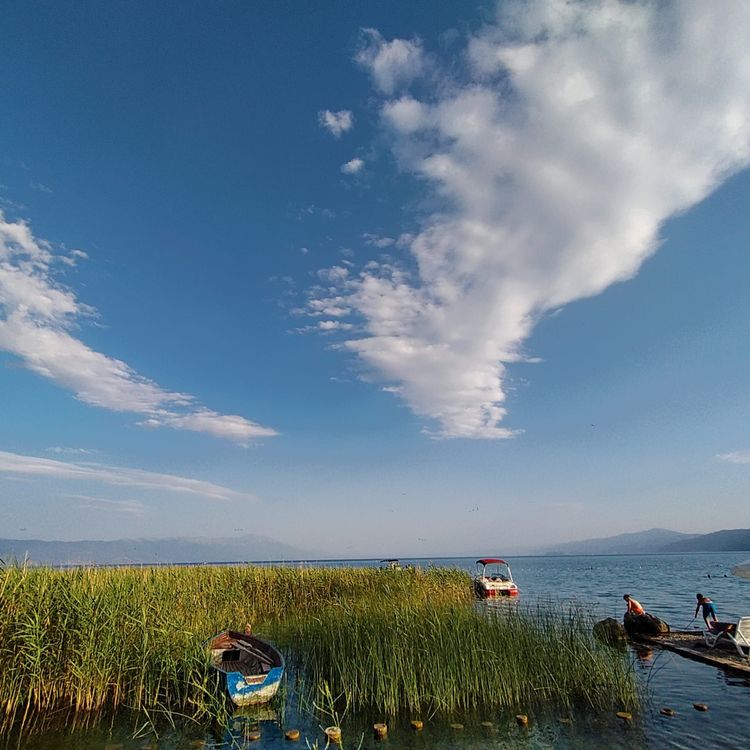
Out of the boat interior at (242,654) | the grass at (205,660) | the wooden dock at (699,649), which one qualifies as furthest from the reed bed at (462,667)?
the wooden dock at (699,649)

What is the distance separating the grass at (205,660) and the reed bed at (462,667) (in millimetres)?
23

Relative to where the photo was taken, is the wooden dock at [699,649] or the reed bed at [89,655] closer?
the reed bed at [89,655]

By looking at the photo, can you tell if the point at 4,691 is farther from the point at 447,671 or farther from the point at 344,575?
the point at 344,575

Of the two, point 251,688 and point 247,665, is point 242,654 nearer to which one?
point 247,665

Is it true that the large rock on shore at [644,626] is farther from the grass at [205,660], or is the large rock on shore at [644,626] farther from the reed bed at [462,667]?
the reed bed at [462,667]

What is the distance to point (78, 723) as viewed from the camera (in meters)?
8.87

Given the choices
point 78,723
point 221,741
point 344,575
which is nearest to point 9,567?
point 78,723

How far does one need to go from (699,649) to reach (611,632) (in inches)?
95.7

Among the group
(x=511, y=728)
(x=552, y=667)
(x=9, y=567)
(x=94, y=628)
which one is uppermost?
(x=9, y=567)

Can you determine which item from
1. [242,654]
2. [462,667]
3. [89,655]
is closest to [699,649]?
[462,667]

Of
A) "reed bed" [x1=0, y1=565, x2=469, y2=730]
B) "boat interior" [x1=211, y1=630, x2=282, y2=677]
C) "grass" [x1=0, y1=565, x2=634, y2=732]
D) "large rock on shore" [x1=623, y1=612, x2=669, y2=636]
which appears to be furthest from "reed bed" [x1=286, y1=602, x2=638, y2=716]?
"large rock on shore" [x1=623, y1=612, x2=669, y2=636]

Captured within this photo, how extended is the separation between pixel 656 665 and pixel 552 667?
4924 mm

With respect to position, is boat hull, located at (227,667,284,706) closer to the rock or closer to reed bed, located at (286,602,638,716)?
reed bed, located at (286,602,638,716)

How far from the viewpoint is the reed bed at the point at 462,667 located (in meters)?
9.70
